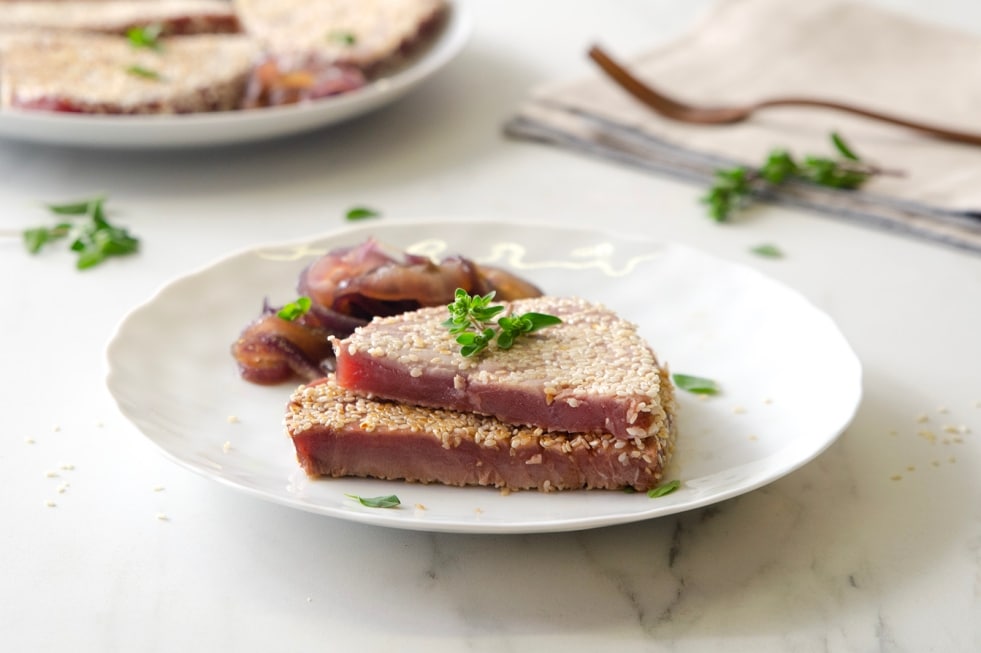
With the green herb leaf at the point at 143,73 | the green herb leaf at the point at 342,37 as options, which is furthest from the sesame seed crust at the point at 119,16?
the green herb leaf at the point at 143,73

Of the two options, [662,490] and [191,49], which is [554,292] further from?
[191,49]

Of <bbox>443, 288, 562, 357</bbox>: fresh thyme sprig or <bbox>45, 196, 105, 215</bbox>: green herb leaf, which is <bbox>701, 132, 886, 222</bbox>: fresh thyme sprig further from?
<bbox>45, 196, 105, 215</bbox>: green herb leaf

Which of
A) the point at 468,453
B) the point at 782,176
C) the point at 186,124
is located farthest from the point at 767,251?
the point at 186,124

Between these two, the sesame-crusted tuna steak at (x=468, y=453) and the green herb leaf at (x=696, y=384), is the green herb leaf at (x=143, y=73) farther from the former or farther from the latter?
the green herb leaf at (x=696, y=384)

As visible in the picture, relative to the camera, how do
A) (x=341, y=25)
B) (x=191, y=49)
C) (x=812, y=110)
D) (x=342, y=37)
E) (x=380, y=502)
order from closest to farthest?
(x=380, y=502)
(x=812, y=110)
(x=191, y=49)
(x=342, y=37)
(x=341, y=25)

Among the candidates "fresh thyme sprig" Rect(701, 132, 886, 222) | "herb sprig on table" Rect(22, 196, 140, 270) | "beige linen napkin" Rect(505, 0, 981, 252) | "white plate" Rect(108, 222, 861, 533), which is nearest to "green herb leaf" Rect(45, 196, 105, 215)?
"herb sprig on table" Rect(22, 196, 140, 270)

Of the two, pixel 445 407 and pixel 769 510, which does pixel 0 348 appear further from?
pixel 769 510
